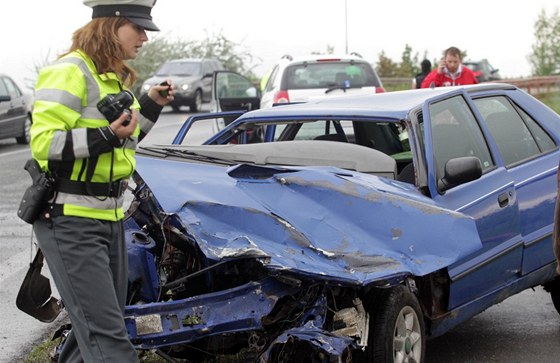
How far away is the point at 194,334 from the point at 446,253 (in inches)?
48.5

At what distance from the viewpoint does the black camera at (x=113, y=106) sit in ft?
13.4

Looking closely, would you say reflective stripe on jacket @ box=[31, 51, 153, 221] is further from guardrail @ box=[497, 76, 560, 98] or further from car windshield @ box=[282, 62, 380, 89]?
guardrail @ box=[497, 76, 560, 98]

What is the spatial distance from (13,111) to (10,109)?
190 millimetres

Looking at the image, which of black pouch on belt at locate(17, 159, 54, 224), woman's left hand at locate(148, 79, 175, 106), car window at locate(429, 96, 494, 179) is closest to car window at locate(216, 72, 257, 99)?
car window at locate(429, 96, 494, 179)

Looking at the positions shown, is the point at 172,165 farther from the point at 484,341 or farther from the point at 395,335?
the point at 484,341

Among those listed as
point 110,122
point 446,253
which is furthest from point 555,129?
point 110,122

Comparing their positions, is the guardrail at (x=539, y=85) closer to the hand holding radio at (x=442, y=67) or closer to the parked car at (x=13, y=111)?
the parked car at (x=13, y=111)

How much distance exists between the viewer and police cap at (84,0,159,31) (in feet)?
14.0

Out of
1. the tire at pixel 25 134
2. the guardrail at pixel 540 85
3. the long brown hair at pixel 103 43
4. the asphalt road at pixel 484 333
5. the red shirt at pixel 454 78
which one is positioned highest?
the long brown hair at pixel 103 43

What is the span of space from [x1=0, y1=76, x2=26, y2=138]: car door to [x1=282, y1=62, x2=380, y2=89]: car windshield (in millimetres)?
7148

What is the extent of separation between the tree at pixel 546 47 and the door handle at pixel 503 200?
37.8 metres

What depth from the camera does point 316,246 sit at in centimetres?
495

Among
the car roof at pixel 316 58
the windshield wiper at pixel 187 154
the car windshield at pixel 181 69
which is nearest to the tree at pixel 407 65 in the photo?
the car windshield at pixel 181 69

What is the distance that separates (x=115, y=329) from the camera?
4.18 m
